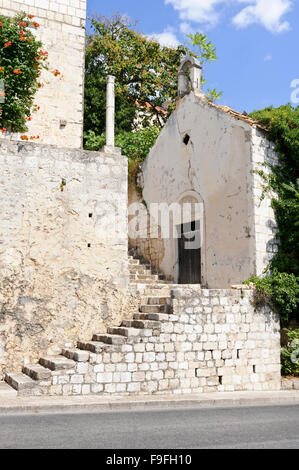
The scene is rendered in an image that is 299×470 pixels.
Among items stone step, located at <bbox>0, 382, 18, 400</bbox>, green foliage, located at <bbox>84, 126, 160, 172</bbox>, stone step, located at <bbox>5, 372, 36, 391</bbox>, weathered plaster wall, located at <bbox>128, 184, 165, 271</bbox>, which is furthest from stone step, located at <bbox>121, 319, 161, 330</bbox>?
green foliage, located at <bbox>84, 126, 160, 172</bbox>

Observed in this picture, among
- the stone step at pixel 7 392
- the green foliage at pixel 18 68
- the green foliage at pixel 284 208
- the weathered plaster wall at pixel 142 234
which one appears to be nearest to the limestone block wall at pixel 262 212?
the green foliage at pixel 284 208

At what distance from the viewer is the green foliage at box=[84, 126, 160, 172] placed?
52.4 feet

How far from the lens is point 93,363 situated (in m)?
7.74

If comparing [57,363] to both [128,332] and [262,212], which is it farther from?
[262,212]

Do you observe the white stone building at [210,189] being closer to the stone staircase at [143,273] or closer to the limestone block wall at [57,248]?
the stone staircase at [143,273]

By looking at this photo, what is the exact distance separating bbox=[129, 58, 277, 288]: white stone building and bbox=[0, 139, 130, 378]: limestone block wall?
2.95 metres

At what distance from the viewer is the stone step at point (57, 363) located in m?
7.44

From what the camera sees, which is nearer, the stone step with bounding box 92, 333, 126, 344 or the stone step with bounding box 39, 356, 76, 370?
the stone step with bounding box 39, 356, 76, 370

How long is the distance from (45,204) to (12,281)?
1.62 meters

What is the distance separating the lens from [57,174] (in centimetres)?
918

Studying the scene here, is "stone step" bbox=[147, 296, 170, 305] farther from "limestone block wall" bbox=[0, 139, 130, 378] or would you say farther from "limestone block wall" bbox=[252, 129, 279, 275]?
"limestone block wall" bbox=[252, 129, 279, 275]

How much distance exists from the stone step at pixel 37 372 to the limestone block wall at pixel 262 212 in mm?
5165

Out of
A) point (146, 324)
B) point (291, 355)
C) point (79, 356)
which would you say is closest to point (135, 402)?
point (79, 356)
